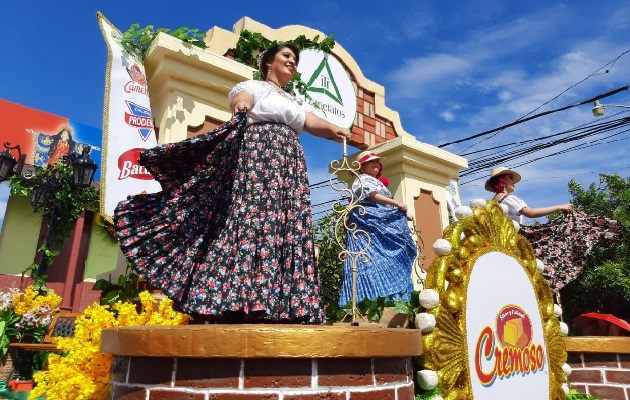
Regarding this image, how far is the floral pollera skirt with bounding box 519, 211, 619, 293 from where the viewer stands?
153 inches

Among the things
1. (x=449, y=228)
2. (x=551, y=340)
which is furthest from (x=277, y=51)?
(x=551, y=340)

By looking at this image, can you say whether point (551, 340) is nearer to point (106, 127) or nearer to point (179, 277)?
point (179, 277)

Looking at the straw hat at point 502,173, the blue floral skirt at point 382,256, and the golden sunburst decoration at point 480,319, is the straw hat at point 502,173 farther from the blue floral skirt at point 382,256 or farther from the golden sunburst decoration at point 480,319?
the golden sunburst decoration at point 480,319

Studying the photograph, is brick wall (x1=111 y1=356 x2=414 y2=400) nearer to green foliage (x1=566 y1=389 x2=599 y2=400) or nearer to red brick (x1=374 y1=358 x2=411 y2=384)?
red brick (x1=374 y1=358 x2=411 y2=384)

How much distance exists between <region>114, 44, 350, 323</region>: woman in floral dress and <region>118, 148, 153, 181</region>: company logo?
1588 mm

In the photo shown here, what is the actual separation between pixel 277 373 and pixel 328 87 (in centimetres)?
502

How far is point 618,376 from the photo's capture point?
2.98 meters

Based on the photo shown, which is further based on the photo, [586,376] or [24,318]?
[24,318]

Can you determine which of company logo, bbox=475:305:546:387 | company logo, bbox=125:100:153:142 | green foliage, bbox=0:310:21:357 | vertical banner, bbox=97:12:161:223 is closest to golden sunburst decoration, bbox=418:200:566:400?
company logo, bbox=475:305:546:387

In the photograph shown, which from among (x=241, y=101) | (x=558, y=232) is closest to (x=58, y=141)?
A: (x=241, y=101)

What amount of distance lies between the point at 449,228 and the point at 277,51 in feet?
4.26

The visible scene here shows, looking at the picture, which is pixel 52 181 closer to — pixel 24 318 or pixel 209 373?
pixel 24 318

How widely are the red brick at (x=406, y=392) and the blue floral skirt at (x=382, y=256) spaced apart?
2021 mm

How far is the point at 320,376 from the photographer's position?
139 cm
